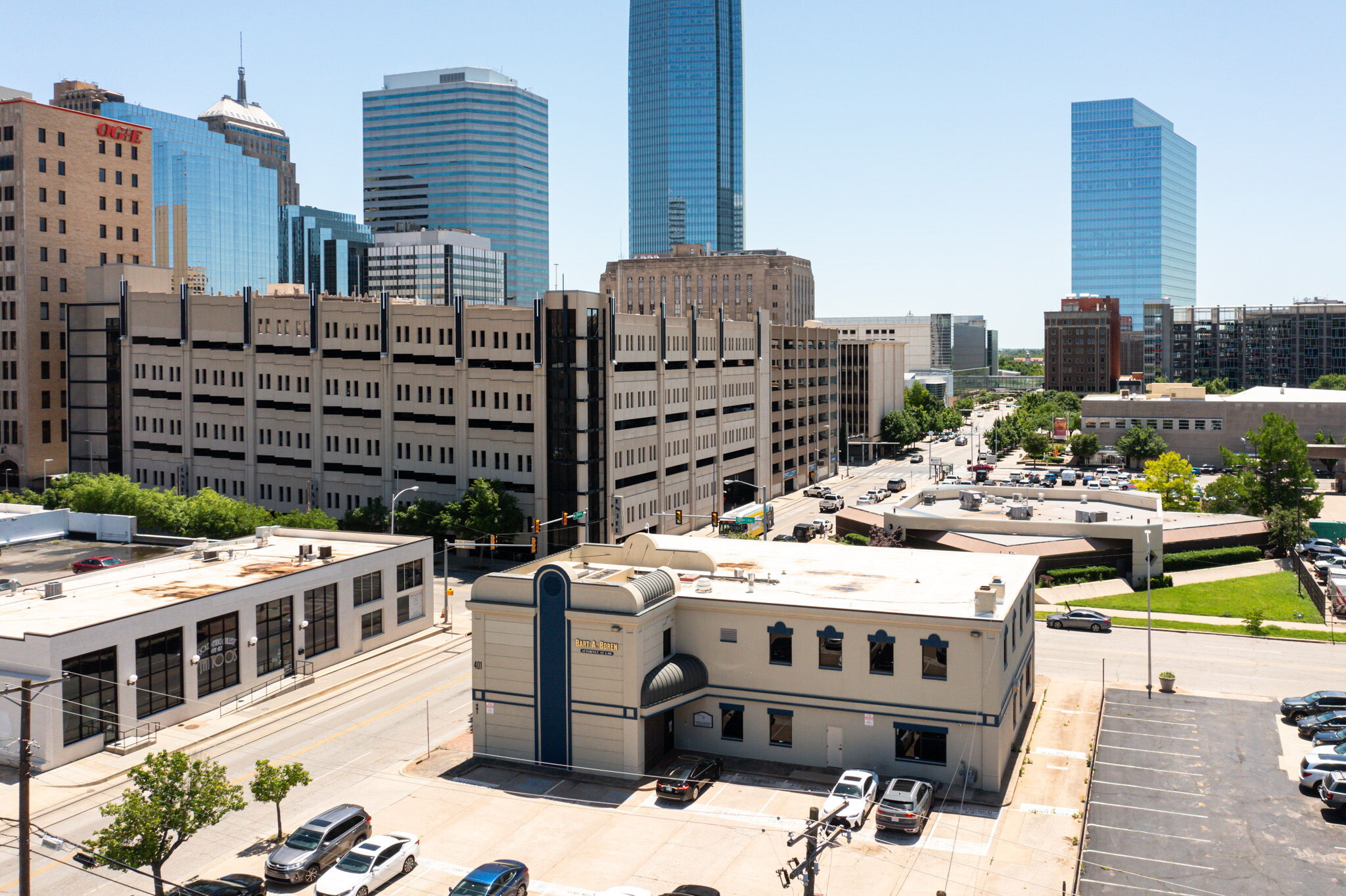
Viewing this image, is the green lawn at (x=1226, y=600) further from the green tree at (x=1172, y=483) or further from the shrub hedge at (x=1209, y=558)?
the green tree at (x=1172, y=483)

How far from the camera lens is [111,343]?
121 m

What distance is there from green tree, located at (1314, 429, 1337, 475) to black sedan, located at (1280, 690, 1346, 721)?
4896 inches

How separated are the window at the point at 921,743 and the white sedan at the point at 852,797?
6.81 ft

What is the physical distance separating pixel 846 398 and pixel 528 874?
162 m

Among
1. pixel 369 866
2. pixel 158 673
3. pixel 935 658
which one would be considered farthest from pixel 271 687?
pixel 935 658

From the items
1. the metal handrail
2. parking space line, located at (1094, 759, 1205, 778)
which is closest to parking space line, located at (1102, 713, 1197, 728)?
parking space line, located at (1094, 759, 1205, 778)

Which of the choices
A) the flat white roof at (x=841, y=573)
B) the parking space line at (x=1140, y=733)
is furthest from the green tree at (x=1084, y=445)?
the parking space line at (x=1140, y=733)

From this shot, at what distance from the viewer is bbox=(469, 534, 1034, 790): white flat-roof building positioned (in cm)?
4556

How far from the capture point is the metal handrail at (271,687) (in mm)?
55625

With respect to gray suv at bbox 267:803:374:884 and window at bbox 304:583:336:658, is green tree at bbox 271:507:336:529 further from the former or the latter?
gray suv at bbox 267:803:374:884

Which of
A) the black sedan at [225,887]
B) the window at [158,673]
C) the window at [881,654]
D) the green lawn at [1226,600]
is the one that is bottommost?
the green lawn at [1226,600]

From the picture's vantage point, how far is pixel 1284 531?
315ft

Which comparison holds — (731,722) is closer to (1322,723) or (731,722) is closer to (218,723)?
(218,723)

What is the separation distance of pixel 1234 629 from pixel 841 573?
35.4 meters
